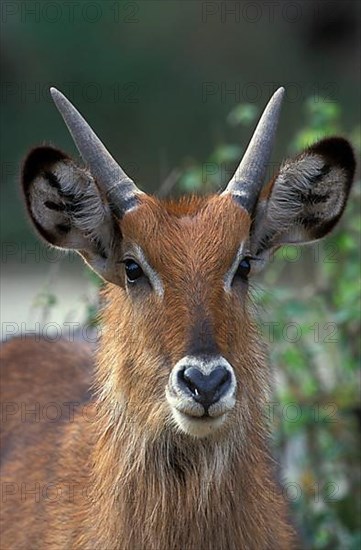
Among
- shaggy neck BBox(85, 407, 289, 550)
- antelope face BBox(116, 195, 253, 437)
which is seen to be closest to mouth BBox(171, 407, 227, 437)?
antelope face BBox(116, 195, 253, 437)

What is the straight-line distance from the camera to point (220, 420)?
5379 millimetres

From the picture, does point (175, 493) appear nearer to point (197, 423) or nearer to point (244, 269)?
point (197, 423)

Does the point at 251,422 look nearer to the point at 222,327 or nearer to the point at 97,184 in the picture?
the point at 222,327

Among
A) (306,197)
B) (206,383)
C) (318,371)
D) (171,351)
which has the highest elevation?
(306,197)

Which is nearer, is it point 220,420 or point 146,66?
point 220,420

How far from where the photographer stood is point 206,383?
17.0 feet

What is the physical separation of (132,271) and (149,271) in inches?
4.9

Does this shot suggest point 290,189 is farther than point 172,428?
Yes

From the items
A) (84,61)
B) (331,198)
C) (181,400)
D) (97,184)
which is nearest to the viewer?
(181,400)

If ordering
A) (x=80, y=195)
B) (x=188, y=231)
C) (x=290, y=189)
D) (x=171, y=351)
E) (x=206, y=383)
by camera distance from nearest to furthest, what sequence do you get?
(x=206, y=383) → (x=171, y=351) → (x=188, y=231) → (x=80, y=195) → (x=290, y=189)

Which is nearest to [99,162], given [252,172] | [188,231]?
[188,231]

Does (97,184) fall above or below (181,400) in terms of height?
above

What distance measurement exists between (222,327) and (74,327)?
3.38 m

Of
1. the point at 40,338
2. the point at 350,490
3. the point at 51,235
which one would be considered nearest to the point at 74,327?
the point at 40,338
